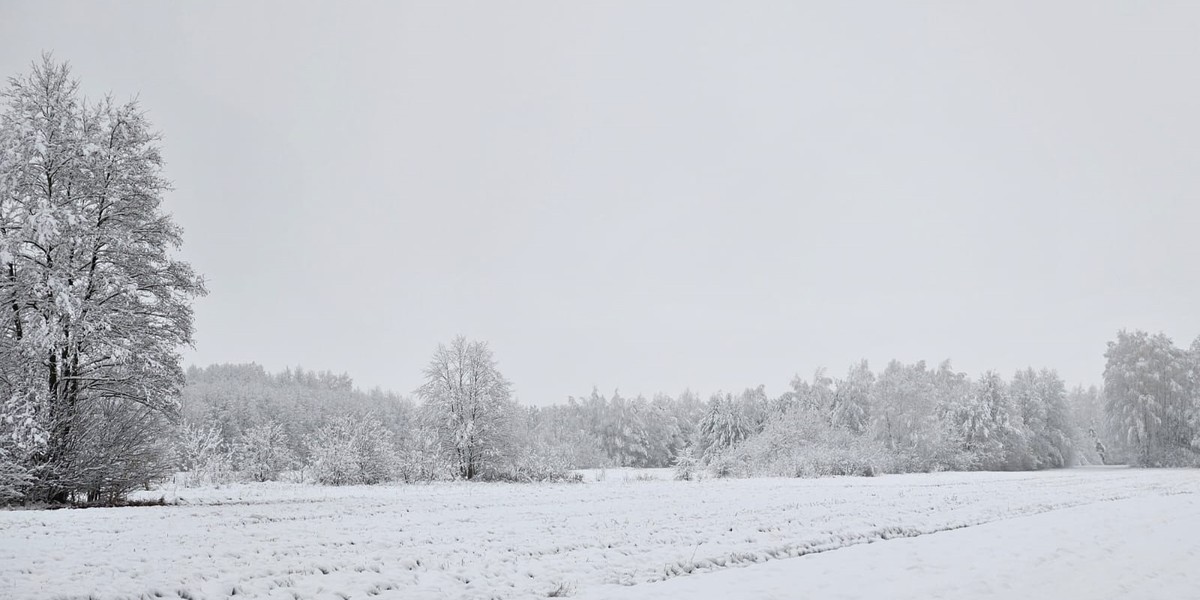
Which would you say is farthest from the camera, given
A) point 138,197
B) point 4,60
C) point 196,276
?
point 4,60

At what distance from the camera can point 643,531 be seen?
41.9 feet

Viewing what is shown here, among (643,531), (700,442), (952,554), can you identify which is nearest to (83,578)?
(643,531)

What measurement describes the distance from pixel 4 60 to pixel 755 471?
4545 centimetres

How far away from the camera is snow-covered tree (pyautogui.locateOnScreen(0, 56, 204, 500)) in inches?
629

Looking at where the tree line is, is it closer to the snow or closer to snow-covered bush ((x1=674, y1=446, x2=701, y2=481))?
snow-covered bush ((x1=674, y1=446, x2=701, y2=481))

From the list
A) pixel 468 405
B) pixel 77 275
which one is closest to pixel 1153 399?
pixel 468 405

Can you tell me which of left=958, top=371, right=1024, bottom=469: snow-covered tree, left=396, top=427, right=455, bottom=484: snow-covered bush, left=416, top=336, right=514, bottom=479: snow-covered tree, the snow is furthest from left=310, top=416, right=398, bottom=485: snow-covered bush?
left=958, top=371, right=1024, bottom=469: snow-covered tree

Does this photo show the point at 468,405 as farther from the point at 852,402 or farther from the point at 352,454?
the point at 852,402

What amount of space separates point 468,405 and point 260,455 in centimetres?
1263

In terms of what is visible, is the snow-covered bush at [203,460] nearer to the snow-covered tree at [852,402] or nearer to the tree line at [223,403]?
the tree line at [223,403]

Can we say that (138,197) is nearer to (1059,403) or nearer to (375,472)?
(375,472)

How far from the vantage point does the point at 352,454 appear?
1280 inches

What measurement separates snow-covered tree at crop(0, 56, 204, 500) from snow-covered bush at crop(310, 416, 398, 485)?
1396 cm

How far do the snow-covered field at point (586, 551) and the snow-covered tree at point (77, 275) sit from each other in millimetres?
3607
